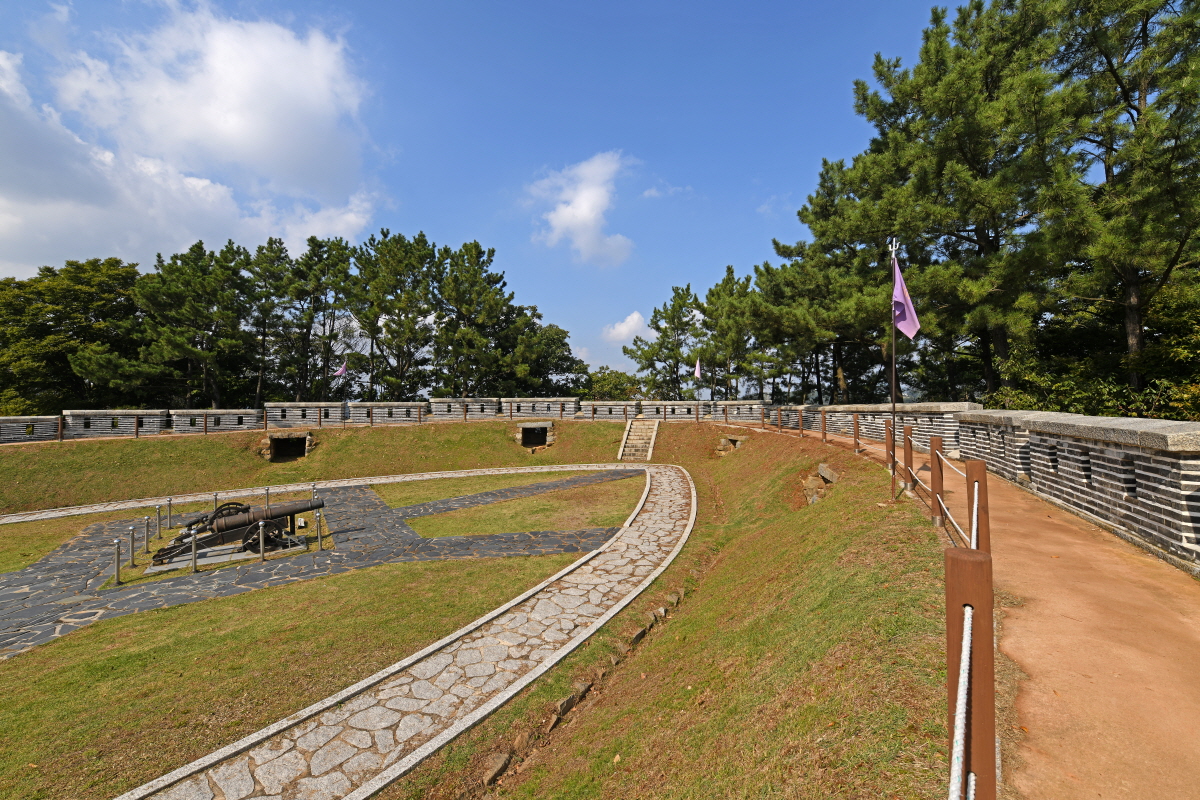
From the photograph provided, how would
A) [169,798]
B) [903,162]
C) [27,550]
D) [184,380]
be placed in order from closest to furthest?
[169,798] < [27,550] < [903,162] < [184,380]

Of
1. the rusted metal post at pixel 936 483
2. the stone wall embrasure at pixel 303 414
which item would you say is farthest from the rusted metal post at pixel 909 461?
the stone wall embrasure at pixel 303 414

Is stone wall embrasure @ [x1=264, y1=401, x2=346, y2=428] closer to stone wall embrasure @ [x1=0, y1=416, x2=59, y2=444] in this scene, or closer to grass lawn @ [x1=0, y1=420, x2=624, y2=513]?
grass lawn @ [x1=0, y1=420, x2=624, y2=513]

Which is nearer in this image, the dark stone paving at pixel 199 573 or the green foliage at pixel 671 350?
the dark stone paving at pixel 199 573

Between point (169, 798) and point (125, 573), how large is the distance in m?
8.12

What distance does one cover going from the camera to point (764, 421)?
21.8 meters

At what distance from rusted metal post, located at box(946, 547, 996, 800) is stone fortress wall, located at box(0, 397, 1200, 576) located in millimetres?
5250

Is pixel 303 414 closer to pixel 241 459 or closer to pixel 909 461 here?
pixel 241 459

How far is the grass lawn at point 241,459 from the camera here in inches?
663

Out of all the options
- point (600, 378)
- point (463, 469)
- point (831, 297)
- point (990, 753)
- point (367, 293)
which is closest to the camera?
point (990, 753)

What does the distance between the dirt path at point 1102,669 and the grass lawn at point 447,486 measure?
14.4 metres

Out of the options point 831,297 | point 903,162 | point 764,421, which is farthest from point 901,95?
point 764,421

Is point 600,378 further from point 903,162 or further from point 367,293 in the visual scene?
point 903,162

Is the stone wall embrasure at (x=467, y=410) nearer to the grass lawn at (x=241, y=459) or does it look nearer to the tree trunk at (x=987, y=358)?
the grass lawn at (x=241, y=459)

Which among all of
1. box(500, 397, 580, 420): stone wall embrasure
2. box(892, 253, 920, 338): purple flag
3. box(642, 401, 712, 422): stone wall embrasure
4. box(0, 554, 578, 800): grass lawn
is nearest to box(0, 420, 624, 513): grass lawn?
box(500, 397, 580, 420): stone wall embrasure
